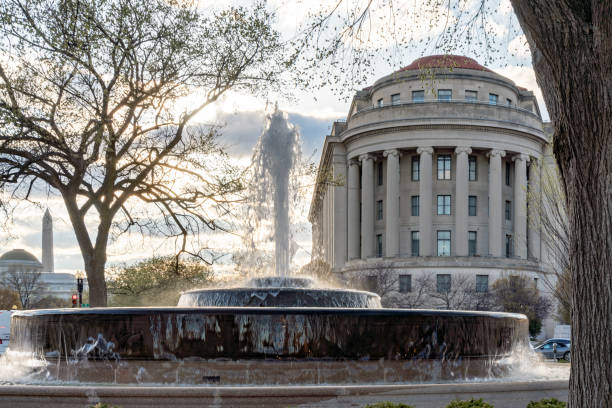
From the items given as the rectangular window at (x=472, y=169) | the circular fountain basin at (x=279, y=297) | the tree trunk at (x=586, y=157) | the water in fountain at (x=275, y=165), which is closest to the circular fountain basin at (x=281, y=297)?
the circular fountain basin at (x=279, y=297)

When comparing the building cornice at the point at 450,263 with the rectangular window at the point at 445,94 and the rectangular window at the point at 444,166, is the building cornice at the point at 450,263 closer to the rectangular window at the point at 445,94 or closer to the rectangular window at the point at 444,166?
the rectangular window at the point at 444,166

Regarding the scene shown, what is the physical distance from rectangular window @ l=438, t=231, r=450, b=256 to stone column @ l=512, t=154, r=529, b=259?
7260 millimetres

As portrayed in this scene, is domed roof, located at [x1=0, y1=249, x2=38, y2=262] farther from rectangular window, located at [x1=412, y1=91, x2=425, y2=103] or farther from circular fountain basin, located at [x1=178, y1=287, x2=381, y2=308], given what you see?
circular fountain basin, located at [x1=178, y1=287, x2=381, y2=308]

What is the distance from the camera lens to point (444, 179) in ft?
237

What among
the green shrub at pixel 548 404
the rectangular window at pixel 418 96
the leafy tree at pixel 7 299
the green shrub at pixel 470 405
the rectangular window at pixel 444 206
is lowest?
the leafy tree at pixel 7 299

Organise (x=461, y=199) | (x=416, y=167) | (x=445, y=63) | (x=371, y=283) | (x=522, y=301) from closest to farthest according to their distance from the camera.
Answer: (x=445, y=63) < (x=522, y=301) < (x=371, y=283) < (x=461, y=199) < (x=416, y=167)

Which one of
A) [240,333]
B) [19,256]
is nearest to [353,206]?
[240,333]

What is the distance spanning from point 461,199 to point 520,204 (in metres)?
6.77

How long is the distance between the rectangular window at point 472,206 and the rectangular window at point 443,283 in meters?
8.53

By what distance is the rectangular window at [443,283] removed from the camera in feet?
204

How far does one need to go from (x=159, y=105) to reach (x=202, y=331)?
11.8 m

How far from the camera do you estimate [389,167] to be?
71062 millimetres

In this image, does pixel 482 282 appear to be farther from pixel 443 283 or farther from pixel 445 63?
pixel 445 63

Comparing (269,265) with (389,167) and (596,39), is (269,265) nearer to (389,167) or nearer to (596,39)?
(596,39)
